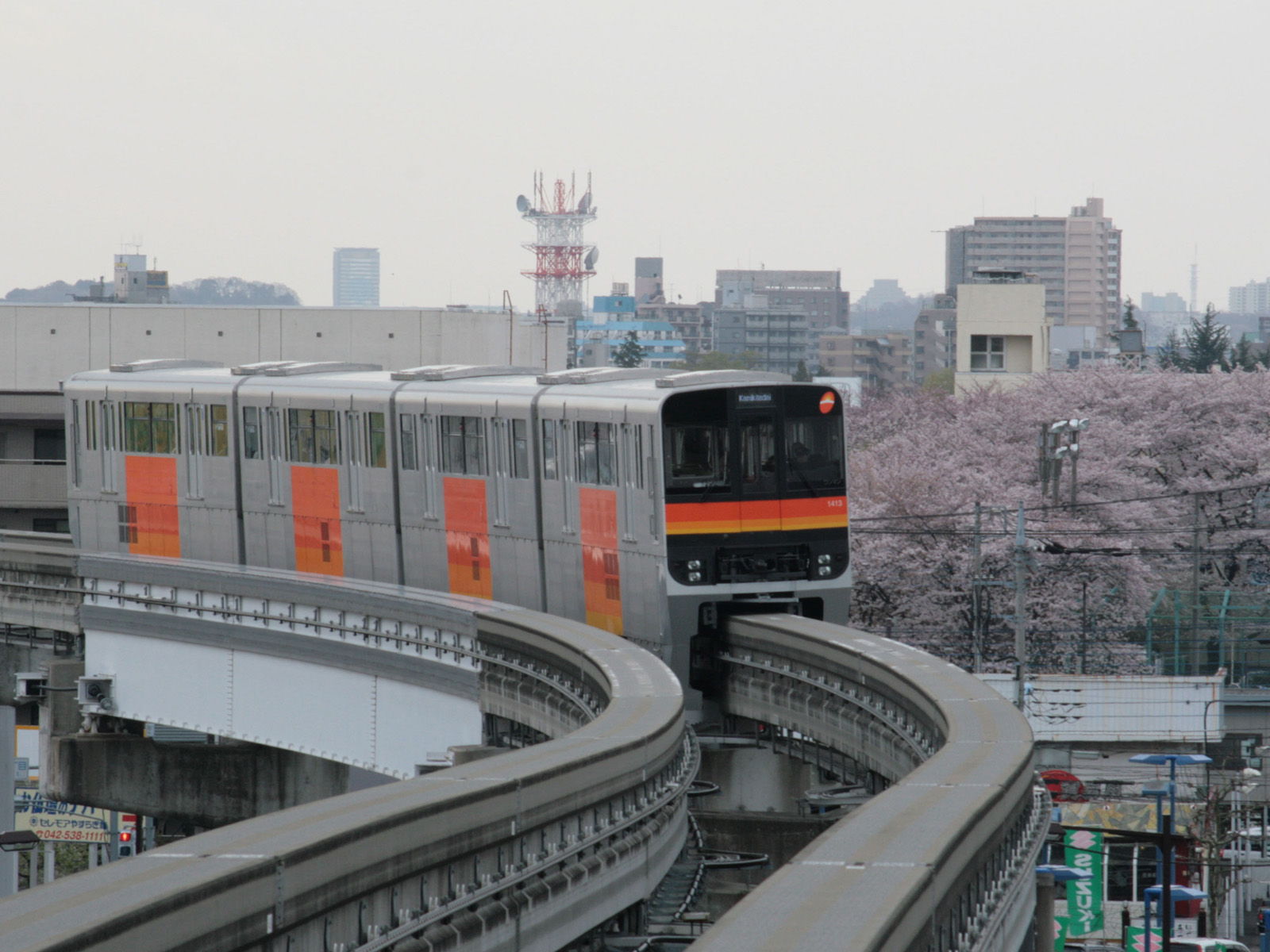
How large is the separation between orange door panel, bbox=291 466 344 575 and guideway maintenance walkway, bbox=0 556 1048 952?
16.5ft

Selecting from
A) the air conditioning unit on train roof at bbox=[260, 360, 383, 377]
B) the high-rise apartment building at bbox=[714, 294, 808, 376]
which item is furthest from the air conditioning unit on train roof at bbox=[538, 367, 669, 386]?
the high-rise apartment building at bbox=[714, 294, 808, 376]

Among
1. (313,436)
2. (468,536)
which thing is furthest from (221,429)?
(468,536)

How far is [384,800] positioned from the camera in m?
8.31

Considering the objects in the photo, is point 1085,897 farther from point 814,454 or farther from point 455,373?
point 455,373

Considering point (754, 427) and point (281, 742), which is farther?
point (281, 742)

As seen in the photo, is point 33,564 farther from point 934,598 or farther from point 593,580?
point 934,598

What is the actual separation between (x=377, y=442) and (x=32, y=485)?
25.6 meters

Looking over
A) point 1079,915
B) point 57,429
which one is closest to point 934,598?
point 1079,915

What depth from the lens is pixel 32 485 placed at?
44.0 metres

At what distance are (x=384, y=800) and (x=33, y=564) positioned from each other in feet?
52.1

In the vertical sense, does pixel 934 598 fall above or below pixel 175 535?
below

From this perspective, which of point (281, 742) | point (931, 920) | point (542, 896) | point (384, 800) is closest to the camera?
point (931, 920)

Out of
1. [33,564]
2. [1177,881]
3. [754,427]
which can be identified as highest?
[754,427]

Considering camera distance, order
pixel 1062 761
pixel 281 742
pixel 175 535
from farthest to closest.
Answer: pixel 1062 761
pixel 175 535
pixel 281 742
